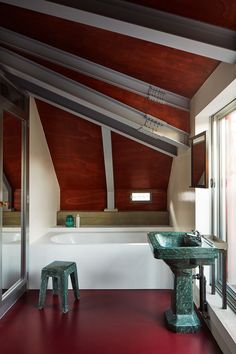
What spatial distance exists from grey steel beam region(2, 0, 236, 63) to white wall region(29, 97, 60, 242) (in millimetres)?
2095

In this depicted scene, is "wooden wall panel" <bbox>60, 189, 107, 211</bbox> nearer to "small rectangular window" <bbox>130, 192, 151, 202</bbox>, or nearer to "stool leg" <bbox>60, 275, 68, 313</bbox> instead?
"small rectangular window" <bbox>130, 192, 151, 202</bbox>

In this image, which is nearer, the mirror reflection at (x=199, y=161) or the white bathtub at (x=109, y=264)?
the mirror reflection at (x=199, y=161)

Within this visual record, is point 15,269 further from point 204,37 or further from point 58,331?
point 204,37

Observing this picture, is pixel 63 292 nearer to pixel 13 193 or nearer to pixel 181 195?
A: pixel 13 193

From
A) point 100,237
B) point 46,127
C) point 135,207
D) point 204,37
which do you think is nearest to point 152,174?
point 135,207

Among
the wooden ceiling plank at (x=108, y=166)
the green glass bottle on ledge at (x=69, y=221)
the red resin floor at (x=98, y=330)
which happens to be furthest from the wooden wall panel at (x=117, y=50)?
the green glass bottle on ledge at (x=69, y=221)

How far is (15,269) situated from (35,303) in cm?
42

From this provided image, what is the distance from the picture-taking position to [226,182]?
9.32 feet

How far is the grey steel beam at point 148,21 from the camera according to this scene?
1.74 meters

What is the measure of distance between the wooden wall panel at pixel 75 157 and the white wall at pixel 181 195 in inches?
42.0

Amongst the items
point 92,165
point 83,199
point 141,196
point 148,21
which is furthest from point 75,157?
point 148,21

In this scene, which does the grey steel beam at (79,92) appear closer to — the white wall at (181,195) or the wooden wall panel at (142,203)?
the white wall at (181,195)

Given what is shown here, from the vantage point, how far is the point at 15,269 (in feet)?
10.9

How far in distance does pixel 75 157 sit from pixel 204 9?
3.07 m
